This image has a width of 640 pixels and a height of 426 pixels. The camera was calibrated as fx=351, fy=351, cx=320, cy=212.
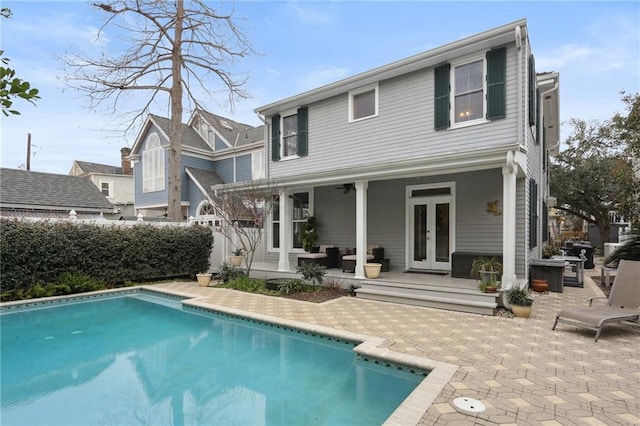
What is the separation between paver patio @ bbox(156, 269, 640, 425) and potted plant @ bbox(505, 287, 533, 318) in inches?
7.1

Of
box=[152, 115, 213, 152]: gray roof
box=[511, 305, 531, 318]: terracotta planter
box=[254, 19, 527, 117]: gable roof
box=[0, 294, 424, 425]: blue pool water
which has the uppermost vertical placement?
box=[152, 115, 213, 152]: gray roof

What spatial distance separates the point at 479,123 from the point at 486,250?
3.18 m

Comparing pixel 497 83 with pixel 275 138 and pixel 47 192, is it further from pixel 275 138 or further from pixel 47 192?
pixel 47 192

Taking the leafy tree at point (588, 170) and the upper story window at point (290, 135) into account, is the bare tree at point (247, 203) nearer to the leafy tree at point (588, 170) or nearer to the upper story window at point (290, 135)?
the upper story window at point (290, 135)

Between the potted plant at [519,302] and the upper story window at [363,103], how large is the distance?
610 cm

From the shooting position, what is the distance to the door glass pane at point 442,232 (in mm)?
9633

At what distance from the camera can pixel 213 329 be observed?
698 cm

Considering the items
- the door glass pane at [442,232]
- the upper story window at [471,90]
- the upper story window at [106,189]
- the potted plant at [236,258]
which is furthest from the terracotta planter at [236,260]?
the upper story window at [106,189]

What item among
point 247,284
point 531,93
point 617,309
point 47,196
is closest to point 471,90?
point 531,93

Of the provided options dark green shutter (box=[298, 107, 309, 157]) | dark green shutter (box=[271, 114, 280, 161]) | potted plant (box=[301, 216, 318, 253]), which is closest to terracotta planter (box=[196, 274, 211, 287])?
potted plant (box=[301, 216, 318, 253])

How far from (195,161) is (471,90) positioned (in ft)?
51.4

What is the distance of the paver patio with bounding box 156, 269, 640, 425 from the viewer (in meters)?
3.32

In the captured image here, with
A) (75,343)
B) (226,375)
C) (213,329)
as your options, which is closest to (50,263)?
(75,343)

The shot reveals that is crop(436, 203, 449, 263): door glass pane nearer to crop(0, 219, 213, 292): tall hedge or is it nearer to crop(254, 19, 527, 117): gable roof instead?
crop(254, 19, 527, 117): gable roof
